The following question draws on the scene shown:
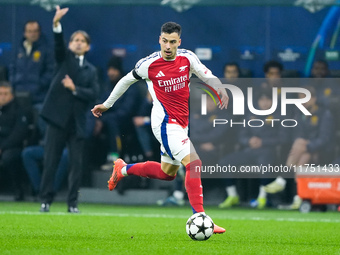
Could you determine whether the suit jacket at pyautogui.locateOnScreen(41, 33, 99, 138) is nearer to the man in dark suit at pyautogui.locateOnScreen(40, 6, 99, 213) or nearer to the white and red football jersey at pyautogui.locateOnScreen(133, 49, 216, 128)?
the man in dark suit at pyautogui.locateOnScreen(40, 6, 99, 213)

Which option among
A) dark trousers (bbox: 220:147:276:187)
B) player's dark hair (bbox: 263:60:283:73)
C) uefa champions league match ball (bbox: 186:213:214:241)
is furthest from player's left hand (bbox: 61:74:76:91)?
uefa champions league match ball (bbox: 186:213:214:241)

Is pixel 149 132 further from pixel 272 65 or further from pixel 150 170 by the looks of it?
pixel 150 170

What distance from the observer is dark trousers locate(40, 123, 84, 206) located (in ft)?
38.7

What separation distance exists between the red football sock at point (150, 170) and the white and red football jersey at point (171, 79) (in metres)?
0.73

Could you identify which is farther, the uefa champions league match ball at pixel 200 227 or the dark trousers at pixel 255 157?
the dark trousers at pixel 255 157

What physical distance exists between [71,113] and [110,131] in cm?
282

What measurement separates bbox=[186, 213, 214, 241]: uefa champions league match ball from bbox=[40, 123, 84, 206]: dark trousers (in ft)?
13.6

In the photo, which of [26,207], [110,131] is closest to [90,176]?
[110,131]

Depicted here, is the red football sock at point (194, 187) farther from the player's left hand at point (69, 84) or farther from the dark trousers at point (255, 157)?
the dark trousers at point (255, 157)

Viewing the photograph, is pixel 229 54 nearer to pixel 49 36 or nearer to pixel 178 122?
pixel 49 36

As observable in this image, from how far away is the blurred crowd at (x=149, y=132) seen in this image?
14133 mm

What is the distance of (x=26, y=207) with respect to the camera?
13.1 m

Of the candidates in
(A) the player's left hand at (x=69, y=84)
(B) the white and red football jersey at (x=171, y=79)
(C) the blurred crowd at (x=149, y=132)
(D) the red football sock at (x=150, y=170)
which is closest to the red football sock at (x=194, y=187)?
(B) the white and red football jersey at (x=171, y=79)

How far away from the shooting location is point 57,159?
39.2ft
